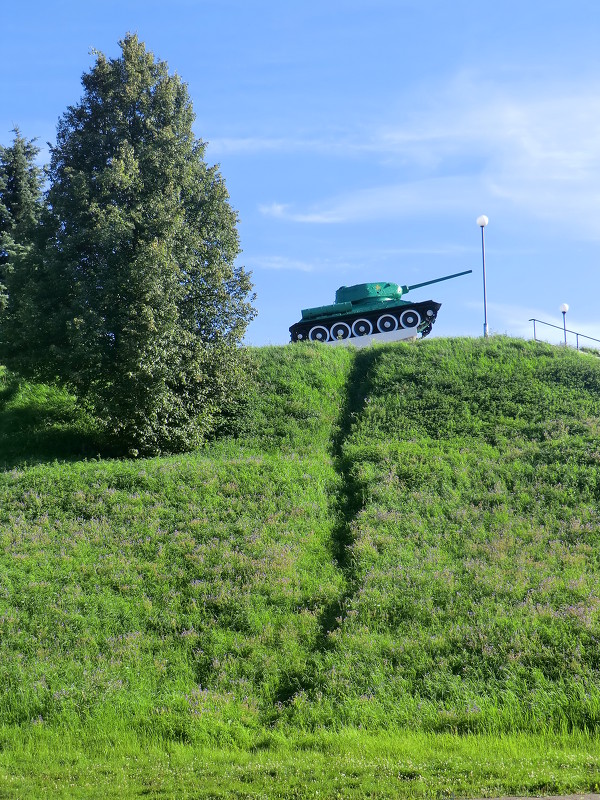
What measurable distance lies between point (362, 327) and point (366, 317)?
0.49m

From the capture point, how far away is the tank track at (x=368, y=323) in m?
34.9

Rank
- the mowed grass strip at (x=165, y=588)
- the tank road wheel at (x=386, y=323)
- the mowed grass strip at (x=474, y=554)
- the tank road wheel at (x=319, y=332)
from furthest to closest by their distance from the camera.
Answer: the tank road wheel at (x=319, y=332) < the tank road wheel at (x=386, y=323) < the mowed grass strip at (x=165, y=588) < the mowed grass strip at (x=474, y=554)

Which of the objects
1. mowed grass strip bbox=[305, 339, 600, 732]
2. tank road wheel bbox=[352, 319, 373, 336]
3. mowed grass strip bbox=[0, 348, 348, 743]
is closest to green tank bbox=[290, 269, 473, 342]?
tank road wheel bbox=[352, 319, 373, 336]

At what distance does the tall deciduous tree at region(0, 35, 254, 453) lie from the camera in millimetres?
21031

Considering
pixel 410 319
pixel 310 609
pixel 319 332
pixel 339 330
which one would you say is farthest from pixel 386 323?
pixel 310 609

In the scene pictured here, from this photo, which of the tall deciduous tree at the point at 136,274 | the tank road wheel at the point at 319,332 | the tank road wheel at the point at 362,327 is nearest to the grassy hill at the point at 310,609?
the tall deciduous tree at the point at 136,274

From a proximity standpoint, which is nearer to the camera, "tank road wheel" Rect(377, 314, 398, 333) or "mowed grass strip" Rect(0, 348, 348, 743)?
"mowed grass strip" Rect(0, 348, 348, 743)

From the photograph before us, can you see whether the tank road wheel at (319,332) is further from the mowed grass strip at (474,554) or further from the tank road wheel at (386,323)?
the mowed grass strip at (474,554)

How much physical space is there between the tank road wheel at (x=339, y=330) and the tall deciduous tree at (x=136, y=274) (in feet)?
38.1

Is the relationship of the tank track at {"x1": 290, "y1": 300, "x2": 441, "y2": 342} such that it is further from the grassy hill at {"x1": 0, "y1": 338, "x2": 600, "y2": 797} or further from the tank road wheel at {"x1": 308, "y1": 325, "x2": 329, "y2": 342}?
the grassy hill at {"x1": 0, "y1": 338, "x2": 600, "y2": 797}

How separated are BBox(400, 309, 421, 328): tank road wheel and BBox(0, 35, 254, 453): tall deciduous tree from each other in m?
12.6

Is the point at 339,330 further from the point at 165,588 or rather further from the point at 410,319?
the point at 165,588

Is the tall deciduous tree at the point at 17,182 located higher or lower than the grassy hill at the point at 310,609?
higher

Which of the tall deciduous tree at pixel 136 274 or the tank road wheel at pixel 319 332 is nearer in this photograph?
the tall deciduous tree at pixel 136 274
